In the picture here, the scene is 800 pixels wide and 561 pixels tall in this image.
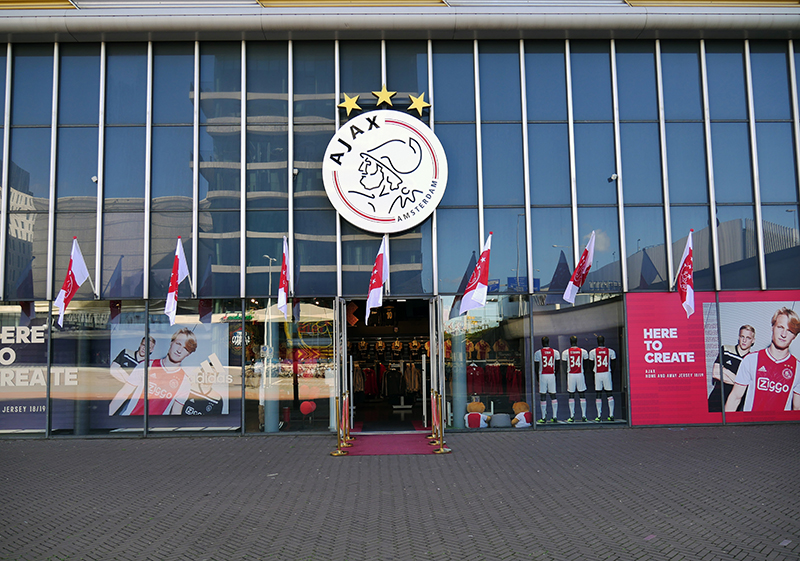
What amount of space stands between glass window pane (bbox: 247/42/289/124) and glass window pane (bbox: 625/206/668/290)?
871 centimetres

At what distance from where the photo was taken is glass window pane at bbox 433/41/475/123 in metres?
15.3

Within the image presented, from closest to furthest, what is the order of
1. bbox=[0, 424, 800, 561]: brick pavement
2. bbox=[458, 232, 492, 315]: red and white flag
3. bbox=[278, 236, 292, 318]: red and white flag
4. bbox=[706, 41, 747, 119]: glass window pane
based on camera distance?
bbox=[0, 424, 800, 561]: brick pavement, bbox=[458, 232, 492, 315]: red and white flag, bbox=[278, 236, 292, 318]: red and white flag, bbox=[706, 41, 747, 119]: glass window pane

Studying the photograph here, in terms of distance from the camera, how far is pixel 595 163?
15.3 meters

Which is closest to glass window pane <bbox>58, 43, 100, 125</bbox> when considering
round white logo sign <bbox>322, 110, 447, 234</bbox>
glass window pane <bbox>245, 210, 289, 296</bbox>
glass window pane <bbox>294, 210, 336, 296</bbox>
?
glass window pane <bbox>245, 210, 289, 296</bbox>

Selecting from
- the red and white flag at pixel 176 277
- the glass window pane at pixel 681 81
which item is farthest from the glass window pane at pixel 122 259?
the glass window pane at pixel 681 81

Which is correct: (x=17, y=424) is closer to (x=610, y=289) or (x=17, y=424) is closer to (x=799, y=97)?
(x=610, y=289)

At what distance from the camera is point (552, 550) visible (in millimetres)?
6684

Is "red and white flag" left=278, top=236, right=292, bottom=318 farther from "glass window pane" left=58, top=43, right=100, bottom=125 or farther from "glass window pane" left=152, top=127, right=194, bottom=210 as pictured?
"glass window pane" left=58, top=43, right=100, bottom=125

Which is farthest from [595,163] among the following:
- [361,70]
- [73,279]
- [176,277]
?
[73,279]

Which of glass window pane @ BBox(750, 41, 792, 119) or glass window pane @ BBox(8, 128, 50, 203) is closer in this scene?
glass window pane @ BBox(8, 128, 50, 203)

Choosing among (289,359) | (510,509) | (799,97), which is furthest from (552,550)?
(799,97)

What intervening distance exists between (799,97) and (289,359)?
46.1ft

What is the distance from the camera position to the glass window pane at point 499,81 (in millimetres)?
15305

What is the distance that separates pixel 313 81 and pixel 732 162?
10361 millimetres
